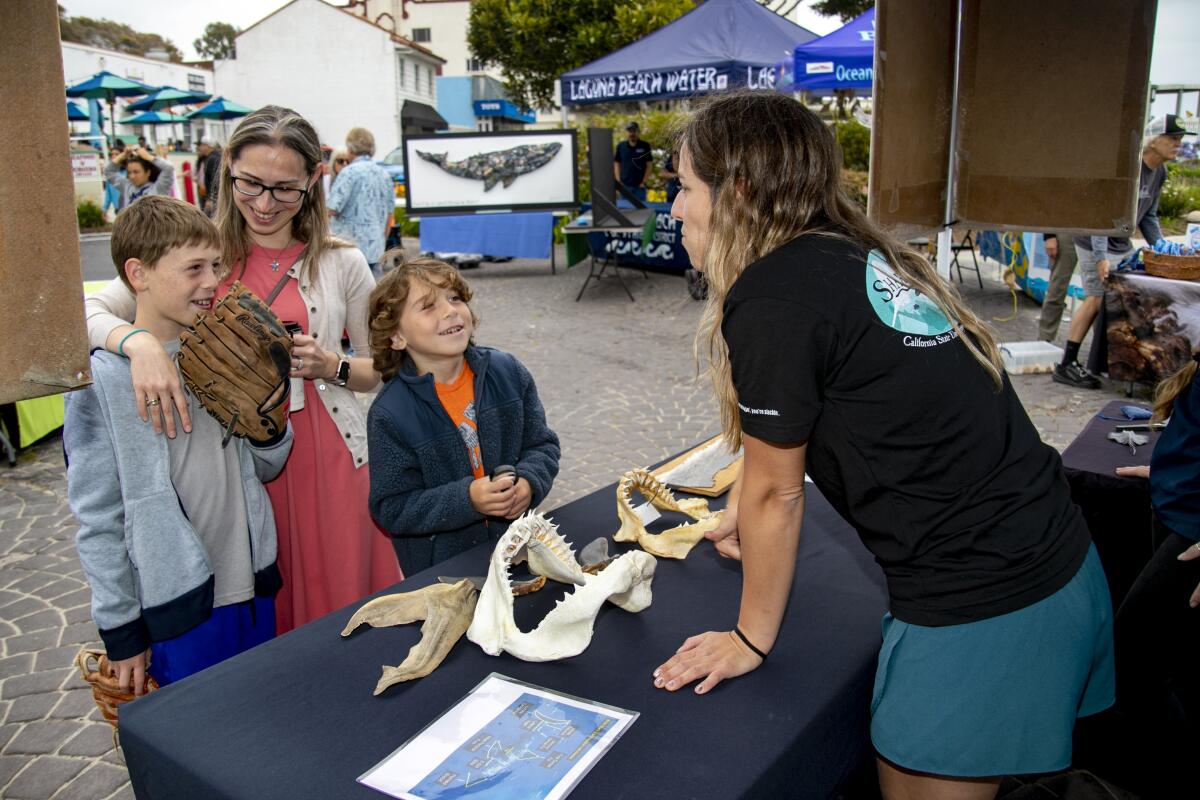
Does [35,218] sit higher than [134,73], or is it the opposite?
[134,73]

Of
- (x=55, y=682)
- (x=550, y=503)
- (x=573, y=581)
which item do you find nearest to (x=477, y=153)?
(x=550, y=503)

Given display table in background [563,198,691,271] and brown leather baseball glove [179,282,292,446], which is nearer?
brown leather baseball glove [179,282,292,446]

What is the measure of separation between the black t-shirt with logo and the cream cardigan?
1493 millimetres

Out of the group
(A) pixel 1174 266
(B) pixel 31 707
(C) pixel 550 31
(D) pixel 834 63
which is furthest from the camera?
(C) pixel 550 31

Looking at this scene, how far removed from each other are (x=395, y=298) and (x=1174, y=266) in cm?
561

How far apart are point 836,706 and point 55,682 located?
295cm

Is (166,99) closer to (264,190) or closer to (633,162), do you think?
(633,162)

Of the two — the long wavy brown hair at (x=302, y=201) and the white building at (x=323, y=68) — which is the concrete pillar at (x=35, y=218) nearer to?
the long wavy brown hair at (x=302, y=201)

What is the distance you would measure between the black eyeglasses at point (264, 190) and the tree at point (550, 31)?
24.9 m

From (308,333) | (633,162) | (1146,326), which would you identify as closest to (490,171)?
(633,162)

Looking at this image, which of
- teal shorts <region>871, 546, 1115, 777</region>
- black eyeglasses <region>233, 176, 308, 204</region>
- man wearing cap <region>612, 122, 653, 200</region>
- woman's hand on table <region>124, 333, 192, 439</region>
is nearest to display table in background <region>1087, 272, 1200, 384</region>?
teal shorts <region>871, 546, 1115, 777</region>

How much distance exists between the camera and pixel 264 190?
231 cm

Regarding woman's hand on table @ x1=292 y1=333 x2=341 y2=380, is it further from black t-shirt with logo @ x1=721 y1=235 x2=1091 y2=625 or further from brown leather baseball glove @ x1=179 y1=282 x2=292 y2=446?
black t-shirt with logo @ x1=721 y1=235 x2=1091 y2=625

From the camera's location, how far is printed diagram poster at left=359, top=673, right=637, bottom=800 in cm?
129
